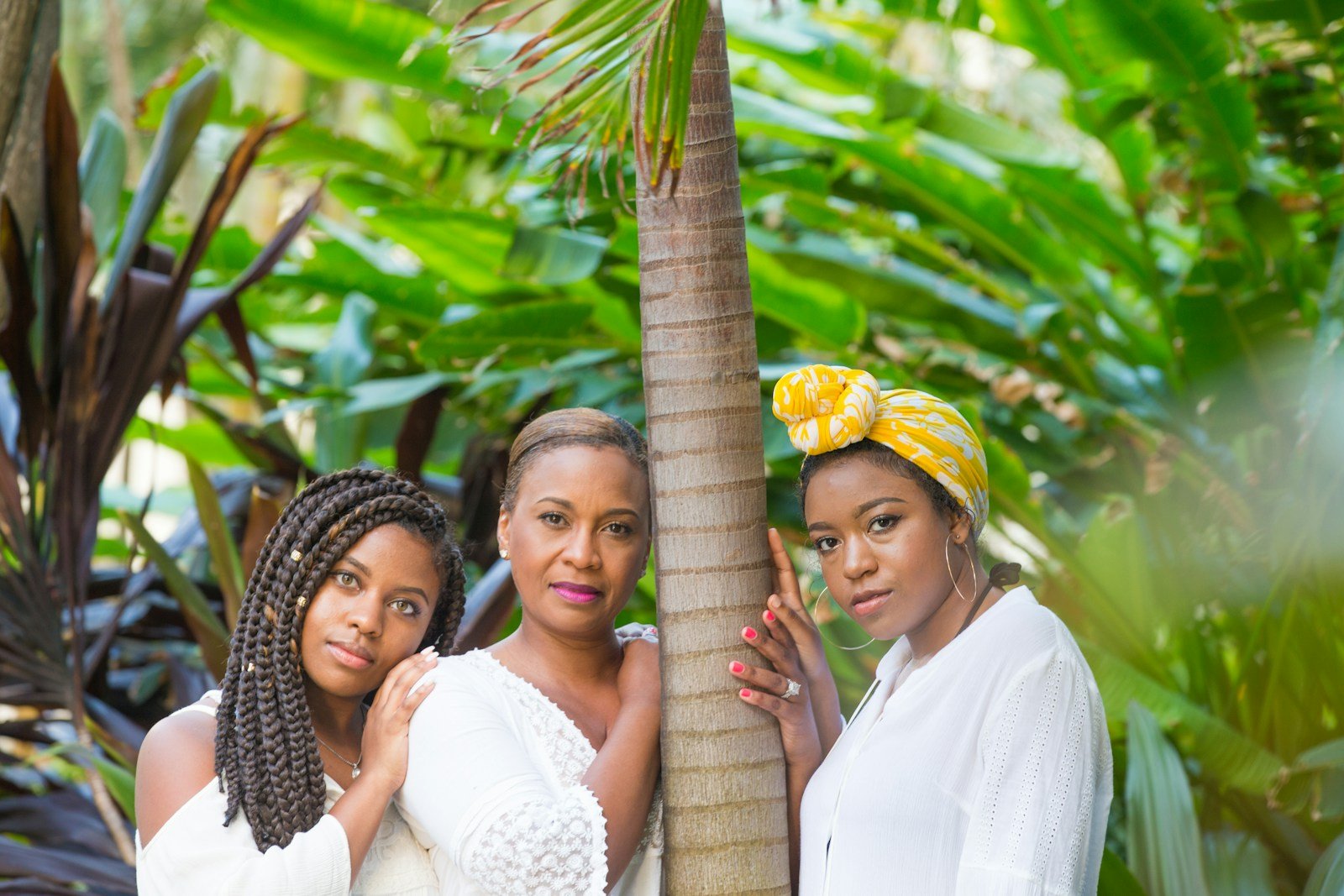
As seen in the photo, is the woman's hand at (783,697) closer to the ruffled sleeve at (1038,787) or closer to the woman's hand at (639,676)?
the woman's hand at (639,676)

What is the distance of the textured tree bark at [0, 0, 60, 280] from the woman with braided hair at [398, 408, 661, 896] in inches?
78.6

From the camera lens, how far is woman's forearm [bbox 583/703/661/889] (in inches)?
83.9

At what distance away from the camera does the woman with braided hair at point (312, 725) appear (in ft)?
6.95

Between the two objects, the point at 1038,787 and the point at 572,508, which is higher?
the point at 572,508

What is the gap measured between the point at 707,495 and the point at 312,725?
881 mm

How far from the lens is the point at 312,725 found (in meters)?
2.36

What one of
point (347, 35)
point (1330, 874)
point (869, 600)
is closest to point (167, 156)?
point (347, 35)

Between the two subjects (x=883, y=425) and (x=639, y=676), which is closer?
(x=883, y=425)

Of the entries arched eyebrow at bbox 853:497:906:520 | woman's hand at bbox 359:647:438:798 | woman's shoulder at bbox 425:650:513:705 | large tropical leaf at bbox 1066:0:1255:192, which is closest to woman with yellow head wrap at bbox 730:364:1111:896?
arched eyebrow at bbox 853:497:906:520

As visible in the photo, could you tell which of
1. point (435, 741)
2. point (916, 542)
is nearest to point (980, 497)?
point (916, 542)

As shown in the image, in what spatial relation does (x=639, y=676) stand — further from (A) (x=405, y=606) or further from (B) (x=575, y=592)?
(A) (x=405, y=606)

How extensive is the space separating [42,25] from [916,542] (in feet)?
9.94

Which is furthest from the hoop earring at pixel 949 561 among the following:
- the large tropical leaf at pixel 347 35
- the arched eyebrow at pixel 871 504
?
the large tropical leaf at pixel 347 35

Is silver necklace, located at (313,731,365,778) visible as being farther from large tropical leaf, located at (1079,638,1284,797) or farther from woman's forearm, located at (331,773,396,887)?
large tropical leaf, located at (1079,638,1284,797)
